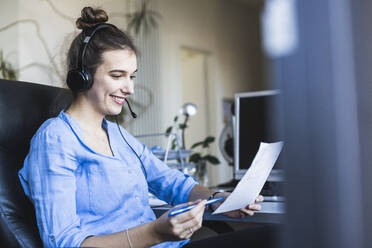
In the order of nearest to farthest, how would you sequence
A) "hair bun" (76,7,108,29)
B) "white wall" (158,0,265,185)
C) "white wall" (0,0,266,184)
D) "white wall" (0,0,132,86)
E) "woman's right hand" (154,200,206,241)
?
1. "woman's right hand" (154,200,206,241)
2. "hair bun" (76,7,108,29)
3. "white wall" (0,0,132,86)
4. "white wall" (0,0,266,184)
5. "white wall" (158,0,265,185)

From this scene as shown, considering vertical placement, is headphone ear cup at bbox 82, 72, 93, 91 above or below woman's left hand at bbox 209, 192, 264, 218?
above

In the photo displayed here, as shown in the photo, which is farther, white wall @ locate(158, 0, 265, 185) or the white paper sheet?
white wall @ locate(158, 0, 265, 185)

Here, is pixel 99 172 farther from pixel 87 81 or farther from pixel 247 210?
pixel 247 210

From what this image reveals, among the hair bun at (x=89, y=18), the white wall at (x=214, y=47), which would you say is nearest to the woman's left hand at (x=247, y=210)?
the hair bun at (x=89, y=18)

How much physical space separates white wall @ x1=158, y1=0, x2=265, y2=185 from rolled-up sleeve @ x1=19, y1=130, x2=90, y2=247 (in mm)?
3824

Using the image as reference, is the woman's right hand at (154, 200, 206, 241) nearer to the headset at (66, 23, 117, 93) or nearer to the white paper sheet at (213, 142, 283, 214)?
the white paper sheet at (213, 142, 283, 214)

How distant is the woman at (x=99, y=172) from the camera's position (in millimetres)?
887

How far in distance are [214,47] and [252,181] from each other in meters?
5.13

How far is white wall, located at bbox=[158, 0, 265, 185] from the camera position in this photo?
200 inches

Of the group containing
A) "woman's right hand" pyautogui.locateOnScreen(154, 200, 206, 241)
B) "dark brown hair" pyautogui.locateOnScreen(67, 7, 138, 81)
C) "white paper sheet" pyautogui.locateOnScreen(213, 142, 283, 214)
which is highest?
"dark brown hair" pyautogui.locateOnScreen(67, 7, 138, 81)

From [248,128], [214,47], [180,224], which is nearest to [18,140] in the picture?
[180,224]

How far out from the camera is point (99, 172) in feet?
3.46

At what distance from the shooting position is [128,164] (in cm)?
118

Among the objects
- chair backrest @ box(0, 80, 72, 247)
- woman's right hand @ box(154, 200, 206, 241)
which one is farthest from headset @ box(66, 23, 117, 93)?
woman's right hand @ box(154, 200, 206, 241)
